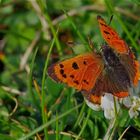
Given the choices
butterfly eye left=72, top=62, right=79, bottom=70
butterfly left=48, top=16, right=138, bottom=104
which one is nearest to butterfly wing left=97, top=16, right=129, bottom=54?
butterfly left=48, top=16, right=138, bottom=104

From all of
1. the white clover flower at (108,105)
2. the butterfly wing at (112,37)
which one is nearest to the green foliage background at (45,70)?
the white clover flower at (108,105)

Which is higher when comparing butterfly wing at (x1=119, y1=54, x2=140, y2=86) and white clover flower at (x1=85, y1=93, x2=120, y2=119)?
butterfly wing at (x1=119, y1=54, x2=140, y2=86)

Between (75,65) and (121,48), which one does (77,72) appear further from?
(121,48)

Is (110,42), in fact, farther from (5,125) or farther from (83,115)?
(5,125)

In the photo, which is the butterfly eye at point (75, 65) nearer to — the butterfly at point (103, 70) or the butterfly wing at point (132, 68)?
the butterfly at point (103, 70)

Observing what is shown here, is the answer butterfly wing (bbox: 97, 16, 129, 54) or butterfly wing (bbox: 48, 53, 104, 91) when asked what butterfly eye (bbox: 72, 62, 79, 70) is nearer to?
butterfly wing (bbox: 48, 53, 104, 91)

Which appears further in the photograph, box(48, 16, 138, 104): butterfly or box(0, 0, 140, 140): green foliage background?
box(0, 0, 140, 140): green foliage background

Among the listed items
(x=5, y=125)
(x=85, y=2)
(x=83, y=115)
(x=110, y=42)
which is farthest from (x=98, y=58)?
(x=85, y=2)
